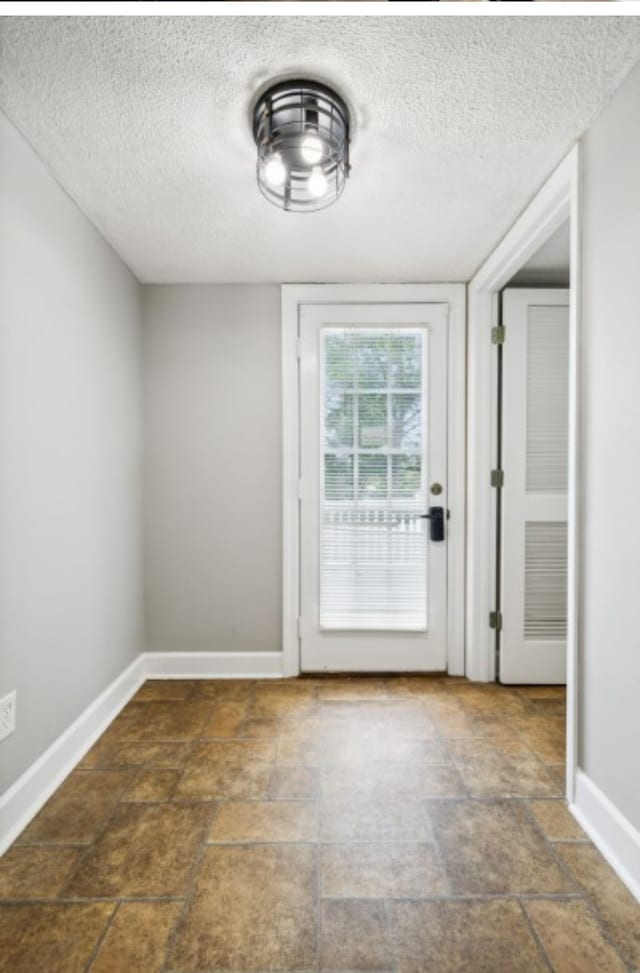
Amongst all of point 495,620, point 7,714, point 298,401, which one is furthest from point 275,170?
point 495,620

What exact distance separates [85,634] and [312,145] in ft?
6.92

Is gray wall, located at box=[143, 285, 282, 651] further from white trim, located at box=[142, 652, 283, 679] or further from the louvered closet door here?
the louvered closet door

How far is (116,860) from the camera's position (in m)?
1.60

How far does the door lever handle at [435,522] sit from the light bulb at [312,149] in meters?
1.94

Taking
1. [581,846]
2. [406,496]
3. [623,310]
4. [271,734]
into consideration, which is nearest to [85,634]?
[271,734]

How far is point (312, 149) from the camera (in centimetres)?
168

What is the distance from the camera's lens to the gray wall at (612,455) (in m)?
1.52

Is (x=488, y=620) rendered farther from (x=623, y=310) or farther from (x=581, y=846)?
(x=623, y=310)

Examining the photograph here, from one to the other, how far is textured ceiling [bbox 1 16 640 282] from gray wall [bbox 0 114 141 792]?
211 millimetres

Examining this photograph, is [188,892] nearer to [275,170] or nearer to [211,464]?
[211,464]

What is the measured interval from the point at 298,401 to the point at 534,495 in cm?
145

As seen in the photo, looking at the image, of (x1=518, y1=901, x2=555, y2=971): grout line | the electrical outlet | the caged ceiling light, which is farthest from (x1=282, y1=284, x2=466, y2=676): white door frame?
(x1=518, y1=901, x2=555, y2=971): grout line

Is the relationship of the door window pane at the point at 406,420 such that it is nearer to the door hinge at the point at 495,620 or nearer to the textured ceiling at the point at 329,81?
the textured ceiling at the point at 329,81

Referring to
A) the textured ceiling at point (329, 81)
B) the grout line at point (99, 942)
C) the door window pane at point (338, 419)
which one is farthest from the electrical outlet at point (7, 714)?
the door window pane at point (338, 419)
